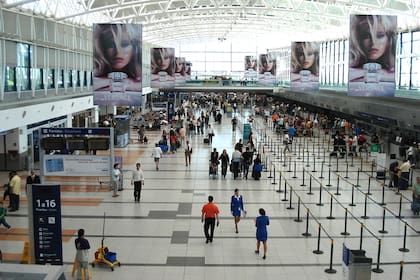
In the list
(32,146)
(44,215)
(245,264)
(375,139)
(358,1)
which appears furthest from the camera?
(358,1)

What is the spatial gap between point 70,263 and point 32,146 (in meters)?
14.4

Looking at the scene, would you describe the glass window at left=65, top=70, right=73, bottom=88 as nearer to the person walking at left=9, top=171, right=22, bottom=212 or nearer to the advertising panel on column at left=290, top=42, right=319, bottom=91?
the advertising panel on column at left=290, top=42, right=319, bottom=91

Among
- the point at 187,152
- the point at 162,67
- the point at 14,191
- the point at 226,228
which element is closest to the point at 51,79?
the point at 187,152

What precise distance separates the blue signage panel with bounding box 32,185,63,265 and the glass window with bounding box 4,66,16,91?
1264 centimetres

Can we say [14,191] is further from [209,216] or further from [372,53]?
[372,53]

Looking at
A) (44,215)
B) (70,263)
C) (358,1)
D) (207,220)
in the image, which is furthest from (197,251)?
(358,1)

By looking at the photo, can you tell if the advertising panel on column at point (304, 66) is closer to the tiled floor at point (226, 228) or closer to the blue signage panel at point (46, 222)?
the tiled floor at point (226, 228)

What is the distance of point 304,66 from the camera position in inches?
1200

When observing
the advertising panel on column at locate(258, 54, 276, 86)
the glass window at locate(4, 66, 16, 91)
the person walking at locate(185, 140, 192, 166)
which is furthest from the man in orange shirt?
the advertising panel on column at locate(258, 54, 276, 86)

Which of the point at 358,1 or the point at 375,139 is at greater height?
the point at 358,1

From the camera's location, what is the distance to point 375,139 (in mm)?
29734

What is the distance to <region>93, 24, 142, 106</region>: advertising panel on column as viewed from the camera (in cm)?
1862

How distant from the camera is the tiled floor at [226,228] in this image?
456 inches

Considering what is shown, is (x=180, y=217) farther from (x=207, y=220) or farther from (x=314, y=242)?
(x=314, y=242)
